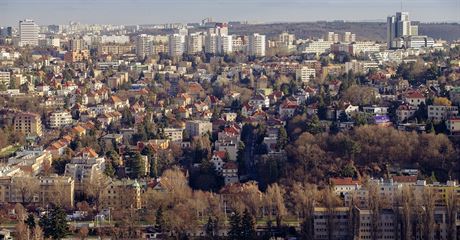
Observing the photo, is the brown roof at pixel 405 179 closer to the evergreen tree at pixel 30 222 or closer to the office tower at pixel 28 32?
the evergreen tree at pixel 30 222

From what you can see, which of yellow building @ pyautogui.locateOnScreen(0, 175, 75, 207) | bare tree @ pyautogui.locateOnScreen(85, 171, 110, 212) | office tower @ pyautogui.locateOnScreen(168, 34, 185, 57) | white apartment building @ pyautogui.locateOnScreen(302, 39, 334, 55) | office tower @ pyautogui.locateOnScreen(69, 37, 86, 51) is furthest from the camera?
office tower @ pyautogui.locateOnScreen(69, 37, 86, 51)

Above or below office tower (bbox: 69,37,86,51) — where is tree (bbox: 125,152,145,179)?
below

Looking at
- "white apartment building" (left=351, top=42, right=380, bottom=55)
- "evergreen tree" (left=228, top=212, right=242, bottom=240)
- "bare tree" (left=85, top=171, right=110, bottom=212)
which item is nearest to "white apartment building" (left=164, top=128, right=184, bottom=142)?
"bare tree" (left=85, top=171, right=110, bottom=212)

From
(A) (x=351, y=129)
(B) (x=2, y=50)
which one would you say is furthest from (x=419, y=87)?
(B) (x=2, y=50)

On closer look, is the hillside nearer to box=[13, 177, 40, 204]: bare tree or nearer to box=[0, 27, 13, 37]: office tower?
box=[0, 27, 13, 37]: office tower

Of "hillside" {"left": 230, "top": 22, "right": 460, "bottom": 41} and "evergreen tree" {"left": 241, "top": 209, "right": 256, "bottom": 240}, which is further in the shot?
"hillside" {"left": 230, "top": 22, "right": 460, "bottom": 41}

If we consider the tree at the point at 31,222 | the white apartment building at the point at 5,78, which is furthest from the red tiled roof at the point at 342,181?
the white apartment building at the point at 5,78

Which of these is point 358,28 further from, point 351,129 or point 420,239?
point 420,239
